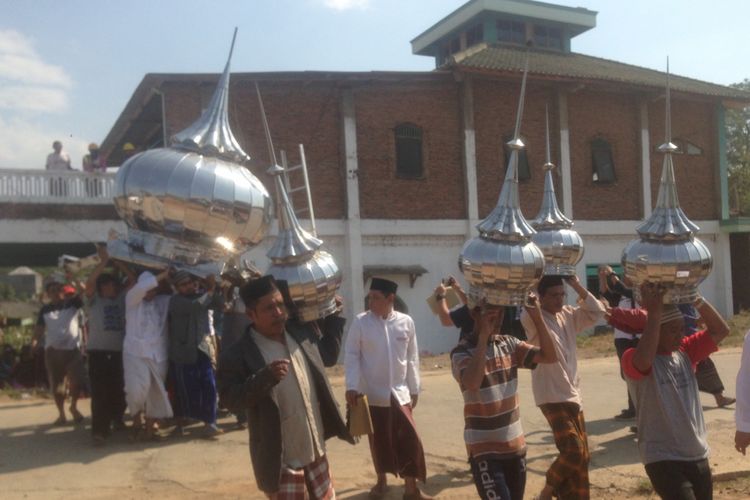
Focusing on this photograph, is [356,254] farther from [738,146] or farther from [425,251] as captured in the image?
[738,146]

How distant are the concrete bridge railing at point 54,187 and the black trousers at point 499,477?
42.1ft

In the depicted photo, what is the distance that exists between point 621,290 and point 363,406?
12.3 ft

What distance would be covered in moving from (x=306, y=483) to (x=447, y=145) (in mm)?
15864

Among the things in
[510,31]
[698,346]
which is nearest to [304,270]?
[698,346]

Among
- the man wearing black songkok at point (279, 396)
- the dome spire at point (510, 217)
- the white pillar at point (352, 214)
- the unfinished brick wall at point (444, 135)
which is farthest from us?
the white pillar at point (352, 214)

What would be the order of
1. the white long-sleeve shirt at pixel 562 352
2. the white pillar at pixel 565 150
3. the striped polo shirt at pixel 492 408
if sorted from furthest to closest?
the white pillar at pixel 565 150 → the white long-sleeve shirt at pixel 562 352 → the striped polo shirt at pixel 492 408

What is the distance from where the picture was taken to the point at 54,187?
→ 15938 millimetres

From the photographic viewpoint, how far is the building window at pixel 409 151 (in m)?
18.8

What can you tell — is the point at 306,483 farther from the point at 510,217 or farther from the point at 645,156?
the point at 645,156

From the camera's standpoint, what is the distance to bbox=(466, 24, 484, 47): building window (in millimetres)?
25047

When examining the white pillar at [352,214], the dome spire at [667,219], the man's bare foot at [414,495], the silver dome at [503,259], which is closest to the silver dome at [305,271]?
the silver dome at [503,259]

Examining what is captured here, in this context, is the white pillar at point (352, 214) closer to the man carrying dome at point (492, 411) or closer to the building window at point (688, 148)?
the building window at point (688, 148)

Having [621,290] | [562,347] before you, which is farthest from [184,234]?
[621,290]

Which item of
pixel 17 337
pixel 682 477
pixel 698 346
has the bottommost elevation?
pixel 17 337
